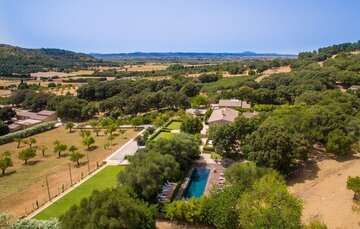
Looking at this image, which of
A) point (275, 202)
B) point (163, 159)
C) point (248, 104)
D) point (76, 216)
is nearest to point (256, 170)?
point (275, 202)

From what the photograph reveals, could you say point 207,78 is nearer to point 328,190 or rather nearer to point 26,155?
point 26,155

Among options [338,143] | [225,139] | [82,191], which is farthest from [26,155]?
[338,143]

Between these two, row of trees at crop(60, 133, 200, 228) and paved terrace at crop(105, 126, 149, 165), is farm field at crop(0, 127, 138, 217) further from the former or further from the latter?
row of trees at crop(60, 133, 200, 228)

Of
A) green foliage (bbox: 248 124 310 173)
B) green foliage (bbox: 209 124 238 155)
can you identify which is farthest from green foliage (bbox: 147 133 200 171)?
green foliage (bbox: 248 124 310 173)

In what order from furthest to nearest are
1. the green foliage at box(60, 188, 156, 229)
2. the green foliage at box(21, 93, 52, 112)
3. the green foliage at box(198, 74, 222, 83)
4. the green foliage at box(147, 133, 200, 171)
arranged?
the green foliage at box(198, 74, 222, 83), the green foliage at box(21, 93, 52, 112), the green foliage at box(147, 133, 200, 171), the green foliage at box(60, 188, 156, 229)

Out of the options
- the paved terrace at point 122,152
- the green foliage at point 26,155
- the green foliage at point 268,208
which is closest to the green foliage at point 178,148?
the paved terrace at point 122,152

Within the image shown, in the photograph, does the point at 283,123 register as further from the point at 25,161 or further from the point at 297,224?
the point at 25,161
